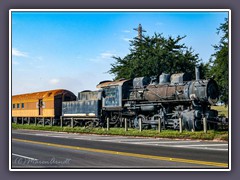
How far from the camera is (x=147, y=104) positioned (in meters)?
24.7

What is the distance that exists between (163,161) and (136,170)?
6.60 feet

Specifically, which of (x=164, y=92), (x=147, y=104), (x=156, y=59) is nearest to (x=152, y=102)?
(x=147, y=104)

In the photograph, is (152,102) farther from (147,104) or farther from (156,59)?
(156,59)

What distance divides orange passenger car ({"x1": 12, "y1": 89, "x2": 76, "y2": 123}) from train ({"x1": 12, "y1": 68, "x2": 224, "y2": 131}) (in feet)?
0.53

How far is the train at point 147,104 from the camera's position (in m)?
21.5

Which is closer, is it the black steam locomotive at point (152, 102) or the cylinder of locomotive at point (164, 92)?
the black steam locomotive at point (152, 102)

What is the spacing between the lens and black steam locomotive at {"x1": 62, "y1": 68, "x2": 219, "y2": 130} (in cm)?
2153

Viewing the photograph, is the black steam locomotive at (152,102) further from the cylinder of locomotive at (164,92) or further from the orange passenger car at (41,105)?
the orange passenger car at (41,105)

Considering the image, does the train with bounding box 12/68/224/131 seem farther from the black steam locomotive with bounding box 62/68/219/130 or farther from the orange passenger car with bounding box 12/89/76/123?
the orange passenger car with bounding box 12/89/76/123

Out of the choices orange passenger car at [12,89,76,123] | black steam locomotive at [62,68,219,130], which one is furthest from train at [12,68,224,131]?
orange passenger car at [12,89,76,123]

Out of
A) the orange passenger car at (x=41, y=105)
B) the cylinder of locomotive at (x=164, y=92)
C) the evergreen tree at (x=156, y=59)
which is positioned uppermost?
the evergreen tree at (x=156, y=59)

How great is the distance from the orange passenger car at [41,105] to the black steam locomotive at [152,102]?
8.75 feet

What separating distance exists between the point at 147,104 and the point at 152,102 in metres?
0.45

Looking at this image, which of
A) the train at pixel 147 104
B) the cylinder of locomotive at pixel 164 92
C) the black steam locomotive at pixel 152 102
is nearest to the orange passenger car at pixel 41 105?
the train at pixel 147 104
